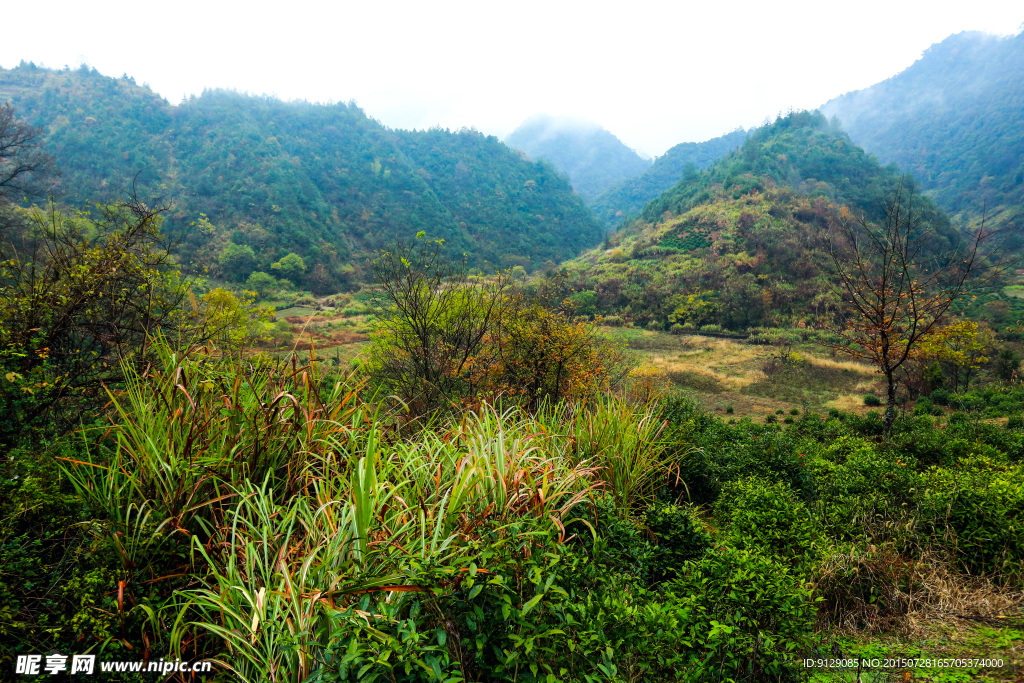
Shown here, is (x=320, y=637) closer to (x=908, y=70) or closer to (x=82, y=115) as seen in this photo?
(x=82, y=115)

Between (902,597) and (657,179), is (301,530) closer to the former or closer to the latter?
(902,597)

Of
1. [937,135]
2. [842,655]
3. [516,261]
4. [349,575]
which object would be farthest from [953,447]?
[937,135]

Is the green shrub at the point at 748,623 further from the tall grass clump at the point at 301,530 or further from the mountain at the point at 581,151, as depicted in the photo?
the mountain at the point at 581,151

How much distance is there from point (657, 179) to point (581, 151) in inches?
2251

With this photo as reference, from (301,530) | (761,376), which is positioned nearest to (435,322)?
(301,530)

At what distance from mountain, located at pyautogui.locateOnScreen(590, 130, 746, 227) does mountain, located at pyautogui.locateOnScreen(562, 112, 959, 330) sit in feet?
143

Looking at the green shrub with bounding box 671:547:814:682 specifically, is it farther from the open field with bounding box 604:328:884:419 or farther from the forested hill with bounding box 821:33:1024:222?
the forested hill with bounding box 821:33:1024:222

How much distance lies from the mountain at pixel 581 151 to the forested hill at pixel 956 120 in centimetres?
6985

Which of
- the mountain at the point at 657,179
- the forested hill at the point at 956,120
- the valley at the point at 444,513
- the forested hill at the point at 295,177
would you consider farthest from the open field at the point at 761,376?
the mountain at the point at 657,179

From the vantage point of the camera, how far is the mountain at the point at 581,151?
536 ft

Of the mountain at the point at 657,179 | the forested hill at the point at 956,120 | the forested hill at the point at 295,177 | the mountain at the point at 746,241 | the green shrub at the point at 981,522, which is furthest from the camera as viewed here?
the mountain at the point at 657,179

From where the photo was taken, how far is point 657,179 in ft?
431

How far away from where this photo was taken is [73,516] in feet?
6.74

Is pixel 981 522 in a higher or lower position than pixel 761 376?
higher
